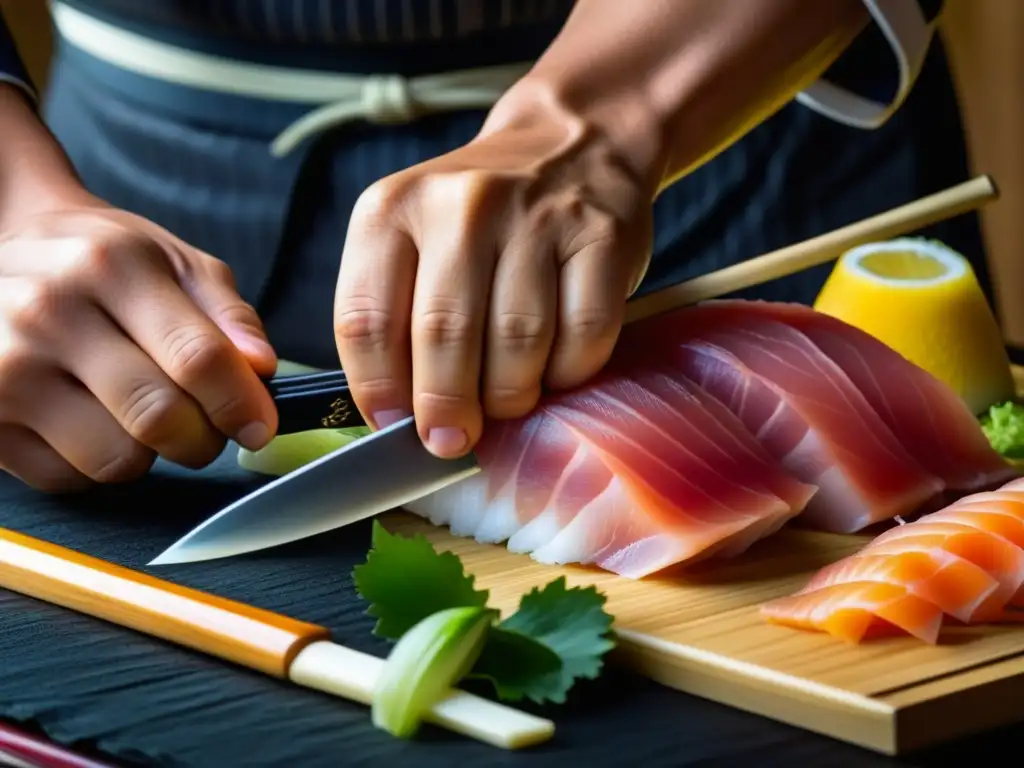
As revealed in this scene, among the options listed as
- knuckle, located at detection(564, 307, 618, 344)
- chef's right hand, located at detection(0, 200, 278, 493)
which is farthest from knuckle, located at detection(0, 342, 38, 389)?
knuckle, located at detection(564, 307, 618, 344)

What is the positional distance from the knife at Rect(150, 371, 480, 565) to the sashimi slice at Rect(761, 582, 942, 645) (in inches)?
13.5

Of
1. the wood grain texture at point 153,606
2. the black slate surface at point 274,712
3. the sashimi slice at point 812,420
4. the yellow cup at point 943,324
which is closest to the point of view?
the black slate surface at point 274,712

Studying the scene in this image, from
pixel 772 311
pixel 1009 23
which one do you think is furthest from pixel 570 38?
pixel 1009 23

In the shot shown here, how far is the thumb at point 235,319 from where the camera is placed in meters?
1.46

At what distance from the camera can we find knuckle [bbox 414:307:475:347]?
128 cm

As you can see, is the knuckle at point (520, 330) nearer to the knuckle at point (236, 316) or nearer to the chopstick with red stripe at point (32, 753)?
the knuckle at point (236, 316)

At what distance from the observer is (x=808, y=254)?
4.98 feet

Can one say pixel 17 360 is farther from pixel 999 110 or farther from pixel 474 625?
pixel 999 110

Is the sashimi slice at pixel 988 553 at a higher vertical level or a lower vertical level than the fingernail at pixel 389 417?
higher

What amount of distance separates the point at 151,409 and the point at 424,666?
46cm

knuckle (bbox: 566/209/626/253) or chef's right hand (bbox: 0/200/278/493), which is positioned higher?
knuckle (bbox: 566/209/626/253)

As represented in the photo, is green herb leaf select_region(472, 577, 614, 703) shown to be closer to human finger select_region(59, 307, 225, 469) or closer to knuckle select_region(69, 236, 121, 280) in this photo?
human finger select_region(59, 307, 225, 469)

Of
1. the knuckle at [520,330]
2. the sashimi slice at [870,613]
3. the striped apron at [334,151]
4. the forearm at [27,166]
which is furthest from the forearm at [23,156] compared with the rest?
the sashimi slice at [870,613]

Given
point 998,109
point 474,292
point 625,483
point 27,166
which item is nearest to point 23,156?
point 27,166
